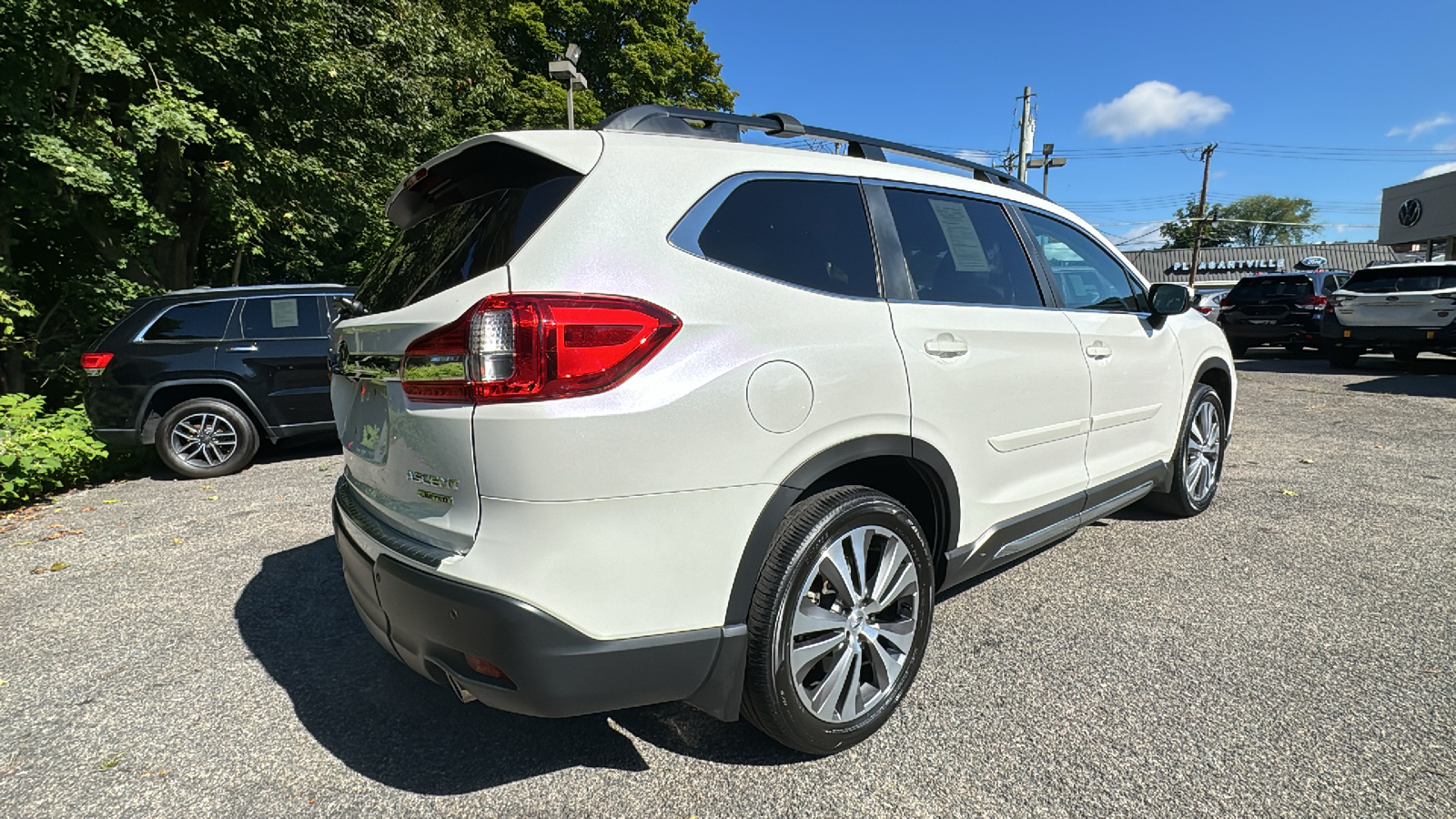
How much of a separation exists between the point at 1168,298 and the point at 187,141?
9108 mm

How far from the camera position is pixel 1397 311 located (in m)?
10.7

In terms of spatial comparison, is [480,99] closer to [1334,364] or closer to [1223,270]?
[1334,364]

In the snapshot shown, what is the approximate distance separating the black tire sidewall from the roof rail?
47.3 inches

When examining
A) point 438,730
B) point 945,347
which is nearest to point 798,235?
point 945,347

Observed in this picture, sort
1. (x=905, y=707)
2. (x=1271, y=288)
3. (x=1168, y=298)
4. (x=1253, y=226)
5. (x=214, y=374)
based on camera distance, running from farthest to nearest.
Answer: (x=1253, y=226) < (x=1271, y=288) < (x=214, y=374) < (x=1168, y=298) < (x=905, y=707)

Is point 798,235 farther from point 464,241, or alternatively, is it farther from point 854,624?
point 854,624

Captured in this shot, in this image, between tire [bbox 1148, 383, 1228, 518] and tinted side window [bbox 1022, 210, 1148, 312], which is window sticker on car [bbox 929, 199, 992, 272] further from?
tire [bbox 1148, 383, 1228, 518]

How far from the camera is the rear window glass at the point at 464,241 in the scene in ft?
6.12

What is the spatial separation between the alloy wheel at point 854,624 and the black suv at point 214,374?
18.0ft

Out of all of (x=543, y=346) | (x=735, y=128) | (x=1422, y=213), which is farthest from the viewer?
(x=1422, y=213)

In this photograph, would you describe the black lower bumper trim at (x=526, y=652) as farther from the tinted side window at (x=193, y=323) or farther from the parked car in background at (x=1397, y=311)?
the parked car in background at (x=1397, y=311)

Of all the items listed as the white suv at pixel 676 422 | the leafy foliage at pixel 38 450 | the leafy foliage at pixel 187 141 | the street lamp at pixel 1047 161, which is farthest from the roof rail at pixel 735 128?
the street lamp at pixel 1047 161

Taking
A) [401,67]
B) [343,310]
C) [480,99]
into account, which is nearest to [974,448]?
[343,310]

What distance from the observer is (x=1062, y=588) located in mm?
3441
